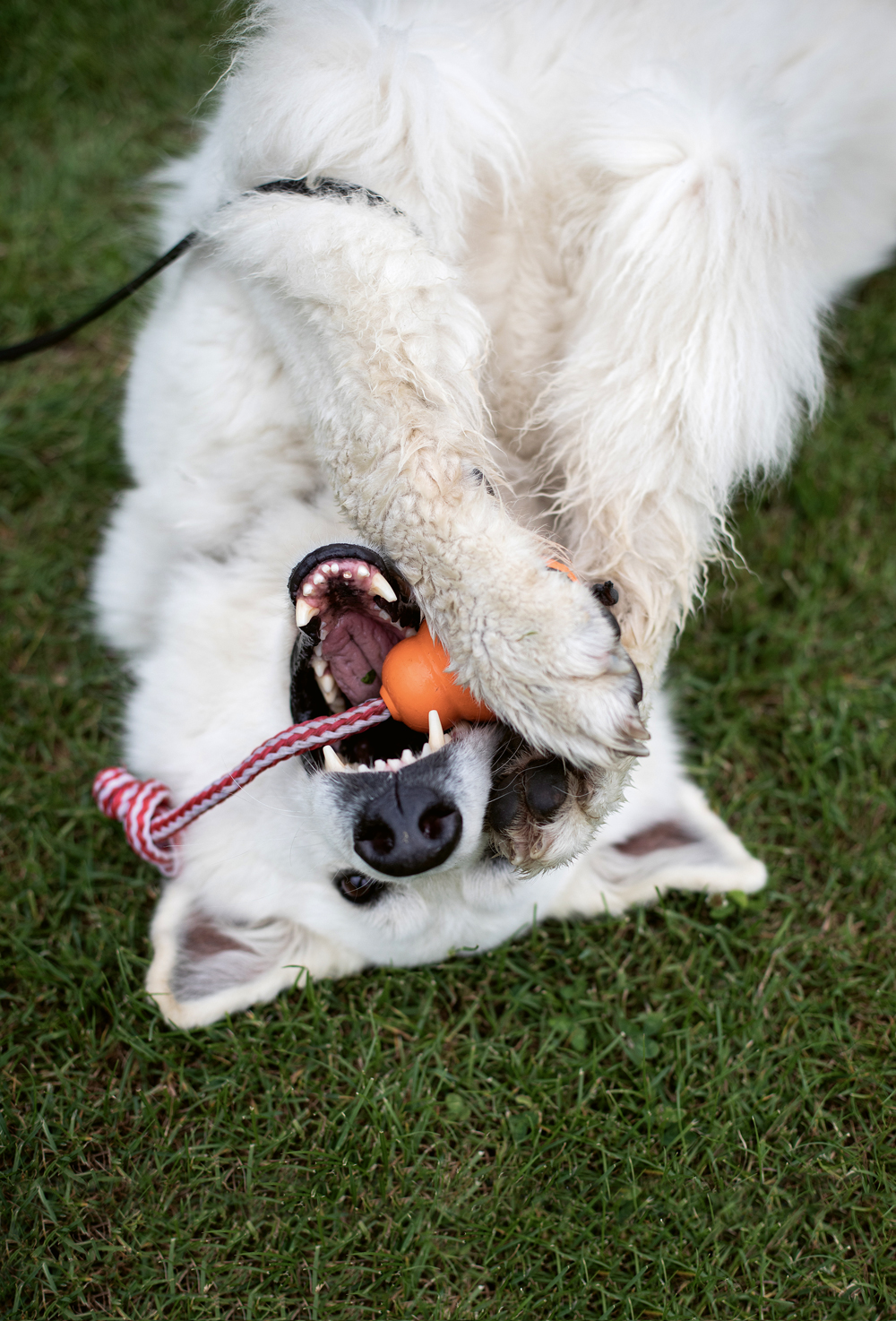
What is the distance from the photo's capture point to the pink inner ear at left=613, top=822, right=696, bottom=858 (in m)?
2.59

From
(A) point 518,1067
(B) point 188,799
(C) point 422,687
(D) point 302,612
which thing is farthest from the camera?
(A) point 518,1067

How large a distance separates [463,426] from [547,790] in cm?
80

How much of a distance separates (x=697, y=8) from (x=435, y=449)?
1.59 m

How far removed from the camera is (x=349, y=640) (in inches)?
82.0

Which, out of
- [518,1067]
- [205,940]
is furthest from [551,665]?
[518,1067]

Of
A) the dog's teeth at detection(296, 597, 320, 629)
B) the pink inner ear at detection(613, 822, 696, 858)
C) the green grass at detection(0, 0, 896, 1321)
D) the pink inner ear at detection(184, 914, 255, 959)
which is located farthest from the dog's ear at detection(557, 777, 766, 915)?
the dog's teeth at detection(296, 597, 320, 629)

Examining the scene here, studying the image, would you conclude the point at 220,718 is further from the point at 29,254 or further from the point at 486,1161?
the point at 29,254

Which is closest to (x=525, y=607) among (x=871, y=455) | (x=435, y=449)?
(x=435, y=449)

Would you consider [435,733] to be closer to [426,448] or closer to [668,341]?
[426,448]

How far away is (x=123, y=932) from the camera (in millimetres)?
2705

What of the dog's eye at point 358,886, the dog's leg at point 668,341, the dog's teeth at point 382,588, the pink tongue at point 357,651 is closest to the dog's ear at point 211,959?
the dog's eye at point 358,886

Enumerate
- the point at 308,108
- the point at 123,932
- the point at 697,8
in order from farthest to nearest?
the point at 123,932 < the point at 697,8 < the point at 308,108

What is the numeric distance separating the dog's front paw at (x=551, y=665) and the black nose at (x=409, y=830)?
0.76 feet

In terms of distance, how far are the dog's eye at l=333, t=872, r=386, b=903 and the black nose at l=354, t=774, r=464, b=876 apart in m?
0.28
